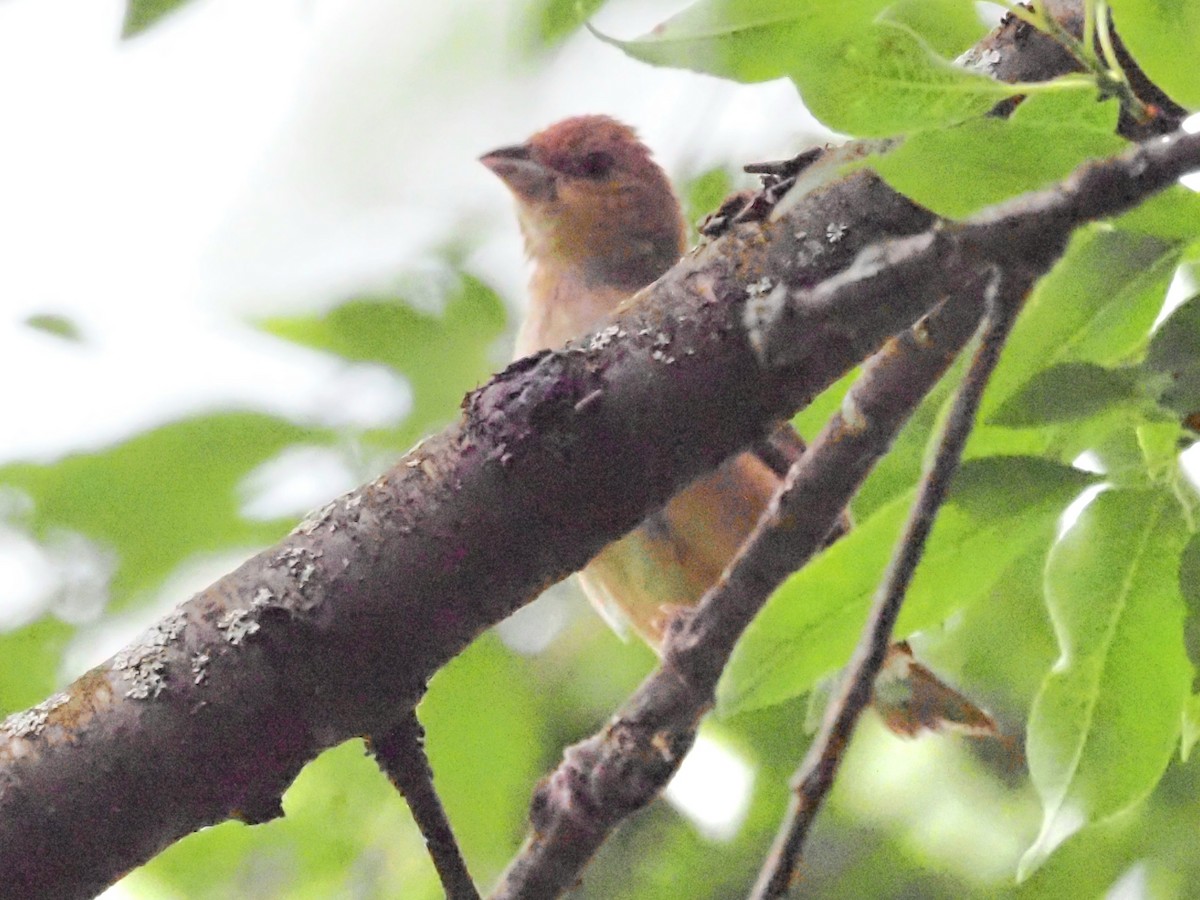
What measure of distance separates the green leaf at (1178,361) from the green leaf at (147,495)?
1422 mm

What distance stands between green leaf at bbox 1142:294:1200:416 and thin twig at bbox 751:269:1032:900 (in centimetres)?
20

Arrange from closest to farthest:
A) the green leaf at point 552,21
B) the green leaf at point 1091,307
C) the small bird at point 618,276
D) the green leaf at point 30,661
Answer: the green leaf at point 1091,307 < the green leaf at point 552,21 < the green leaf at point 30,661 < the small bird at point 618,276

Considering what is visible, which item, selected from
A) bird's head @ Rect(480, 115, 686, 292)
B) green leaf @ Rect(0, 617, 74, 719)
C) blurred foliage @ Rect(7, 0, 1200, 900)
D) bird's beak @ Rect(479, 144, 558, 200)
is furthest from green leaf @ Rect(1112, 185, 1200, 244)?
bird's beak @ Rect(479, 144, 558, 200)

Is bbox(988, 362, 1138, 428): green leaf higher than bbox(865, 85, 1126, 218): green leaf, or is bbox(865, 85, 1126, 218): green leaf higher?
bbox(865, 85, 1126, 218): green leaf

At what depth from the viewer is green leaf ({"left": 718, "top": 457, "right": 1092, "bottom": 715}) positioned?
1278 mm

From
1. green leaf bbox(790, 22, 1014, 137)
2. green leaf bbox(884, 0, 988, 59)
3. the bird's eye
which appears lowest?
green leaf bbox(790, 22, 1014, 137)

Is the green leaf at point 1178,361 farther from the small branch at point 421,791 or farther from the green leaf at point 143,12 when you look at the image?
the green leaf at point 143,12

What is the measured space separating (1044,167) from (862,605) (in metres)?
0.40

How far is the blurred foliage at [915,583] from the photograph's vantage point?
3.88 feet

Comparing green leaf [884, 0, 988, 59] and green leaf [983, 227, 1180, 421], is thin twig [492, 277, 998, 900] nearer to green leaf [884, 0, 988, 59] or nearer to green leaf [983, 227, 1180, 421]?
green leaf [983, 227, 1180, 421]

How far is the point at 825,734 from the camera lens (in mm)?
1025

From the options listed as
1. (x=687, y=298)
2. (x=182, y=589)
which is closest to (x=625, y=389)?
Result: (x=687, y=298)

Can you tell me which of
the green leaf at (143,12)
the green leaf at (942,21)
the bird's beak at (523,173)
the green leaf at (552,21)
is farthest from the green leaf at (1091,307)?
the bird's beak at (523,173)

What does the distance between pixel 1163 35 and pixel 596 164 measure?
8.30 feet
